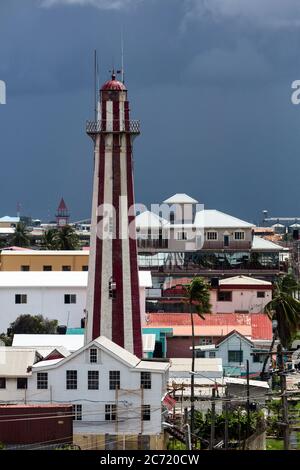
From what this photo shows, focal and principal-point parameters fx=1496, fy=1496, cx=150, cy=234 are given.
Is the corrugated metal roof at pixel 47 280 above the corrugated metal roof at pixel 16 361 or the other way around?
above

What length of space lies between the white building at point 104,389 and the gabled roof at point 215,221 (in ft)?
235

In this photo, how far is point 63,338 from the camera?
73.5m

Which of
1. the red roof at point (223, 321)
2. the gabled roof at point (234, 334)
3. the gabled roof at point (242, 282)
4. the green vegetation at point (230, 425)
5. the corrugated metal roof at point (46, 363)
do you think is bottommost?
the green vegetation at point (230, 425)

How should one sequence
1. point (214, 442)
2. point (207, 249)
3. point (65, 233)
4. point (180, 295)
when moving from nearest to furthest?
1. point (214, 442)
2. point (180, 295)
3. point (207, 249)
4. point (65, 233)

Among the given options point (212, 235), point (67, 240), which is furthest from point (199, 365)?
point (67, 240)

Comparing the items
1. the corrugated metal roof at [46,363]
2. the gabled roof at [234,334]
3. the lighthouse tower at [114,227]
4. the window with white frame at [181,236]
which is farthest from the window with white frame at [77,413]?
the window with white frame at [181,236]

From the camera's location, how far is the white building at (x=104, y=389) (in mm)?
55062

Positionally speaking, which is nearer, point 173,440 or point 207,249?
point 173,440

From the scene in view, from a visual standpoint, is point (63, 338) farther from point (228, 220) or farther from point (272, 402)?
point (228, 220)

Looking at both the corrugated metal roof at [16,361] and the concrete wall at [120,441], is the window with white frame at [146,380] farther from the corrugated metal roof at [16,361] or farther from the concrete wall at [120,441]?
the corrugated metal roof at [16,361]

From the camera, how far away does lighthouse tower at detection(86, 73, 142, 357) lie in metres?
61.7

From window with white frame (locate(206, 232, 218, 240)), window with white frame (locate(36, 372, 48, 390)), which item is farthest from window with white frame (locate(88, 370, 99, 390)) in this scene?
window with white frame (locate(206, 232, 218, 240))
